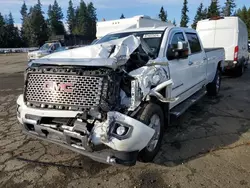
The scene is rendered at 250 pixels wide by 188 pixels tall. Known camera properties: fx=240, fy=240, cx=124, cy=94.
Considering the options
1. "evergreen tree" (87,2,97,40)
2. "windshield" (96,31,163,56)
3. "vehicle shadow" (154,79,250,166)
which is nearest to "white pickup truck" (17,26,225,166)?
"windshield" (96,31,163,56)

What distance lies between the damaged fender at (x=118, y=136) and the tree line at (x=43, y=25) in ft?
155

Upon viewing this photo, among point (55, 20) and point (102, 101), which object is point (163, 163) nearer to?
point (102, 101)

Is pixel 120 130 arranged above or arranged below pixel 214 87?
above

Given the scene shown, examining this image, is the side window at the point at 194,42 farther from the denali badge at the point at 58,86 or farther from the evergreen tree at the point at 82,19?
the evergreen tree at the point at 82,19

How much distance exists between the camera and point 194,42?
582cm

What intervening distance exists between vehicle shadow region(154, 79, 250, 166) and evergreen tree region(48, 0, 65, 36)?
81.1 meters

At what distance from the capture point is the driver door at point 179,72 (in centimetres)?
425

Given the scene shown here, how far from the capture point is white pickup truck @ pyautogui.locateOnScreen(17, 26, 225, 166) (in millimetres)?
2879

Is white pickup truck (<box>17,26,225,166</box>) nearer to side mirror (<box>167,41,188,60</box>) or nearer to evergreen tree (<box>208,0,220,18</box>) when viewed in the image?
side mirror (<box>167,41,188,60</box>)

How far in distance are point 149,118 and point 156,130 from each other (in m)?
0.51

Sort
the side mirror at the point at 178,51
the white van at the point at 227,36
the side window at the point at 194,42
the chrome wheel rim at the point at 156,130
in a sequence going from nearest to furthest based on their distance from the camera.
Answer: the chrome wheel rim at the point at 156,130, the side mirror at the point at 178,51, the side window at the point at 194,42, the white van at the point at 227,36

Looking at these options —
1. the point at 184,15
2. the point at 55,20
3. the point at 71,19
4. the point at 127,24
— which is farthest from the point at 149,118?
the point at 71,19

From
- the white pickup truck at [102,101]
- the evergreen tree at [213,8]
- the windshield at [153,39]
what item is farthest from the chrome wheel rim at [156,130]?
the evergreen tree at [213,8]

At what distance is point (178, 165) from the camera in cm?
353
